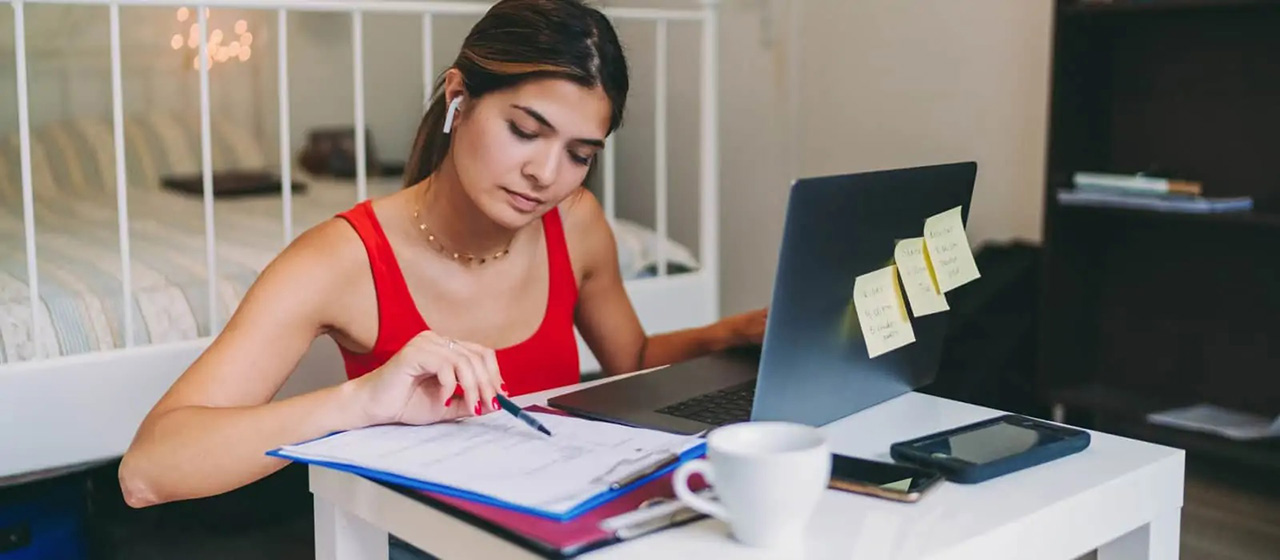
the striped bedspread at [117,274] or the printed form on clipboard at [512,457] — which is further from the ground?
the printed form on clipboard at [512,457]

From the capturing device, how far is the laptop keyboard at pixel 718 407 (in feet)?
3.51

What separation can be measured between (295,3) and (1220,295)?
5.81 feet

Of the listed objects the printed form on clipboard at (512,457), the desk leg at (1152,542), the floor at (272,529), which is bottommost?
the floor at (272,529)

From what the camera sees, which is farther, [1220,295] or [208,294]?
[1220,295]

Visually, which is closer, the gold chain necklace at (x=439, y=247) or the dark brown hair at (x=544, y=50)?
the dark brown hair at (x=544, y=50)

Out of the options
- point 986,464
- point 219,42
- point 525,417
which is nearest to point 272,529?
point 525,417

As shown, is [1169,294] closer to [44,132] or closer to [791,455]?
[791,455]

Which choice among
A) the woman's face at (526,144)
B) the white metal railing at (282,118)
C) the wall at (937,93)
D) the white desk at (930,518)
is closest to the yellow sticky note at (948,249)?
the white desk at (930,518)

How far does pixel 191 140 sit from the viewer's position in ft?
11.5

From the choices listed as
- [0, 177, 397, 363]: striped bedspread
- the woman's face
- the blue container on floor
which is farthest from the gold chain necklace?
the blue container on floor

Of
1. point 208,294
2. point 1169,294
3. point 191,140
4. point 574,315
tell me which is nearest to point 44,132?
point 191,140

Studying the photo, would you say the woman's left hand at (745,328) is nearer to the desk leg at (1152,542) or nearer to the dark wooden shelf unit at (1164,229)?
the desk leg at (1152,542)

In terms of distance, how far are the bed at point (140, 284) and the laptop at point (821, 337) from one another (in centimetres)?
88

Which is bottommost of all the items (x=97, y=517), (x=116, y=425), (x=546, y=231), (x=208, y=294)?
(x=97, y=517)
